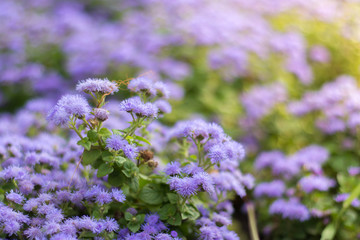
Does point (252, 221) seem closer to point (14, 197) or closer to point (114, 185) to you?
point (114, 185)

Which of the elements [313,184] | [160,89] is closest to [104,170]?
[160,89]

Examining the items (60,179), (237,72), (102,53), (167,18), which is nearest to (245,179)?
(60,179)

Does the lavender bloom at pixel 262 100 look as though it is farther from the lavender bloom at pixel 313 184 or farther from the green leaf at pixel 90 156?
the green leaf at pixel 90 156

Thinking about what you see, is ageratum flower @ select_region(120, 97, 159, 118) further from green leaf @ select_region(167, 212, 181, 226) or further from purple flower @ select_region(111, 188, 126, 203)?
green leaf @ select_region(167, 212, 181, 226)

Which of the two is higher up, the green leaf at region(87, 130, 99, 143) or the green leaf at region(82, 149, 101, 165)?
the green leaf at region(87, 130, 99, 143)

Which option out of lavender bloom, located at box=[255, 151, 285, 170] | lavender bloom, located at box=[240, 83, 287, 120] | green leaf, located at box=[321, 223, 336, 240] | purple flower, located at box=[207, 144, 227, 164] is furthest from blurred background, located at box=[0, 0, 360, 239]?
purple flower, located at box=[207, 144, 227, 164]

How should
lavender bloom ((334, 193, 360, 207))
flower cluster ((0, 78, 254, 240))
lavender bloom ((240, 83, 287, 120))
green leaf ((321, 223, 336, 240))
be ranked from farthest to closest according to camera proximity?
lavender bloom ((240, 83, 287, 120)) → lavender bloom ((334, 193, 360, 207)) → green leaf ((321, 223, 336, 240)) → flower cluster ((0, 78, 254, 240))
